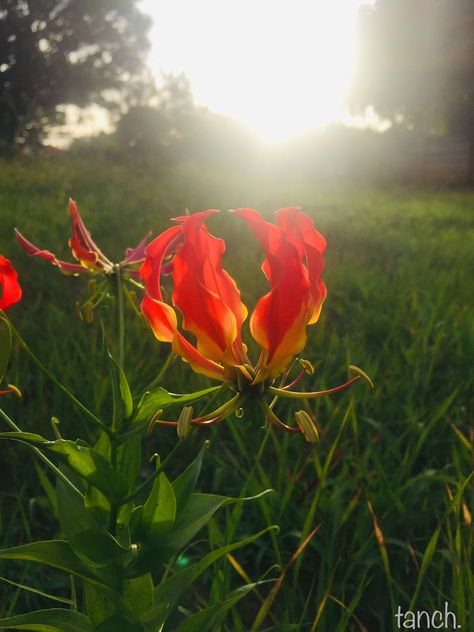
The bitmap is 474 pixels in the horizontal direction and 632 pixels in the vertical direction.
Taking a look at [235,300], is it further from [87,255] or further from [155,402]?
[87,255]

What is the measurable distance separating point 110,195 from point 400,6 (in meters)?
14.0

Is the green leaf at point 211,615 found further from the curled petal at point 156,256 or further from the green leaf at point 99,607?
the curled petal at point 156,256

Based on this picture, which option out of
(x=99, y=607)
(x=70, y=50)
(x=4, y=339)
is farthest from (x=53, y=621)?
(x=70, y=50)

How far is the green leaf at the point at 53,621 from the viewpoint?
1.81ft

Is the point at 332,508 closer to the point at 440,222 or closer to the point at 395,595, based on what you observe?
the point at 395,595

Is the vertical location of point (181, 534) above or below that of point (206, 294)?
below

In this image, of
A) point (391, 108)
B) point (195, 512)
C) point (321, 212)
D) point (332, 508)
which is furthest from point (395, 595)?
point (391, 108)

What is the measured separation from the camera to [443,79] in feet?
47.0

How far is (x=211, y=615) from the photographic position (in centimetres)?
61

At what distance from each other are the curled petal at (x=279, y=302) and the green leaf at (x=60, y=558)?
0.23 metres

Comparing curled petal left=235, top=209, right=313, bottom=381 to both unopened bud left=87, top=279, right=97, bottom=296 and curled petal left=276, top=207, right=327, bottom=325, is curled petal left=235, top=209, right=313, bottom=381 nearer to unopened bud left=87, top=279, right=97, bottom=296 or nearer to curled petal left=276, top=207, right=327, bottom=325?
curled petal left=276, top=207, right=327, bottom=325

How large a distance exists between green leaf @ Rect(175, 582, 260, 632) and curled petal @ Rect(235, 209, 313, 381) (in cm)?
23

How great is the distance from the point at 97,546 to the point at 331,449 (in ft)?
1.53

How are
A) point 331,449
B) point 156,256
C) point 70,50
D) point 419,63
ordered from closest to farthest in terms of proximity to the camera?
1. point 156,256
2. point 331,449
3. point 419,63
4. point 70,50
